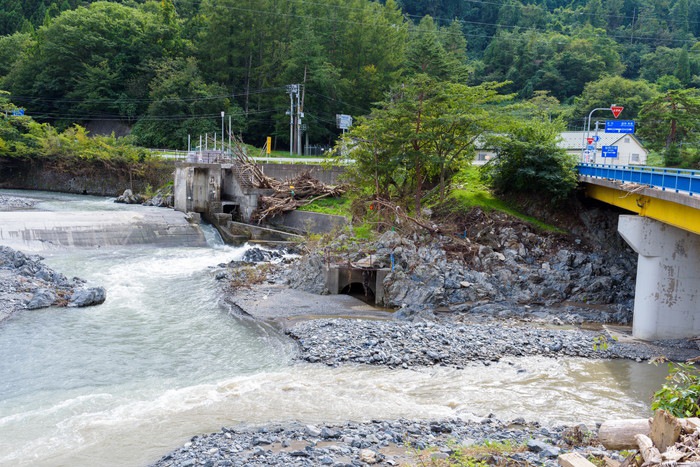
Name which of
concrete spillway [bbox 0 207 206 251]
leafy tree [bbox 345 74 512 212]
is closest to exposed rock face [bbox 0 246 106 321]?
concrete spillway [bbox 0 207 206 251]

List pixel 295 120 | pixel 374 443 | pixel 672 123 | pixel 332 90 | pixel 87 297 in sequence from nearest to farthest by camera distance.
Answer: pixel 374 443
pixel 87 297
pixel 672 123
pixel 332 90
pixel 295 120

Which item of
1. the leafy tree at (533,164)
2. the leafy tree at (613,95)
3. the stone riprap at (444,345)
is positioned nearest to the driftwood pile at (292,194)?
the leafy tree at (533,164)

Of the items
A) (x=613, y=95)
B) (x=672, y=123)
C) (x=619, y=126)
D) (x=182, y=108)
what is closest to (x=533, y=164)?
(x=619, y=126)

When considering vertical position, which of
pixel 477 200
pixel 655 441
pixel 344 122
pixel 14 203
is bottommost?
pixel 14 203

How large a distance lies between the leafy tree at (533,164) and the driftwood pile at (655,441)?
21040 millimetres

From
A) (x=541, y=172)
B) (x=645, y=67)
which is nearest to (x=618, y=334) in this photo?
(x=541, y=172)

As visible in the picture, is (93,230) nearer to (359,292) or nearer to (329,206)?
(329,206)

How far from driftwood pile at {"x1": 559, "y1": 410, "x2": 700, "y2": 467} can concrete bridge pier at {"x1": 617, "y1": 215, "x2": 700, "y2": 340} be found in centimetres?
1265

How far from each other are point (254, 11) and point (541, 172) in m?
47.3

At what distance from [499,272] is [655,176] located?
679cm

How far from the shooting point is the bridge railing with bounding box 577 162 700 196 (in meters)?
17.8

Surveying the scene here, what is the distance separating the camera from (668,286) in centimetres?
1989

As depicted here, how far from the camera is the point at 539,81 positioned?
8938cm

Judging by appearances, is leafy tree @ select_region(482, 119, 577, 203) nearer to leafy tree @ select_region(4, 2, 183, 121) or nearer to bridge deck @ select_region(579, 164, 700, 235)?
bridge deck @ select_region(579, 164, 700, 235)
